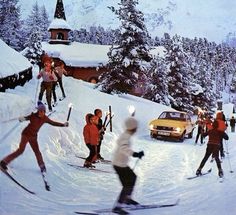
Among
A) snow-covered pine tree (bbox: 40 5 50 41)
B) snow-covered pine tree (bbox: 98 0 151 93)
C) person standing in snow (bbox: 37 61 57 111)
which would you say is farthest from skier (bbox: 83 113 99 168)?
snow-covered pine tree (bbox: 40 5 50 41)

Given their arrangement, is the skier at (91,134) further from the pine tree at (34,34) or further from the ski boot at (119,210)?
the ski boot at (119,210)

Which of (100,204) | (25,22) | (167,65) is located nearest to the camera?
(100,204)

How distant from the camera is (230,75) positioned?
21.0ft

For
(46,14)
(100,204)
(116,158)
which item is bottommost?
(100,204)

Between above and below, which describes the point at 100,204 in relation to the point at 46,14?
below

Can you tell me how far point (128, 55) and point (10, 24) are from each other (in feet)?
6.13

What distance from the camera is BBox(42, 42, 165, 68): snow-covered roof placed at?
21.1 ft

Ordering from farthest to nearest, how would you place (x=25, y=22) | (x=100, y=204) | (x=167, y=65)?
1. (x=167, y=65)
2. (x=25, y=22)
3. (x=100, y=204)

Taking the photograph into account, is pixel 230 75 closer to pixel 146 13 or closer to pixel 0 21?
pixel 146 13

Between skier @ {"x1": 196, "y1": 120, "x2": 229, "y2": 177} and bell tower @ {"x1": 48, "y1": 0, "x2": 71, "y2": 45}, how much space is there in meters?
2.05

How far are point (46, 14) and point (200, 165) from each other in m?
2.54

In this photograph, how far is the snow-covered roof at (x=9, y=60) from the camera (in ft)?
19.3

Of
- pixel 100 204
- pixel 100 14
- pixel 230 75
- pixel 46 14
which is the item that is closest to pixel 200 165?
pixel 230 75

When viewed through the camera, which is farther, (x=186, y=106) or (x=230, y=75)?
(x=230, y=75)
